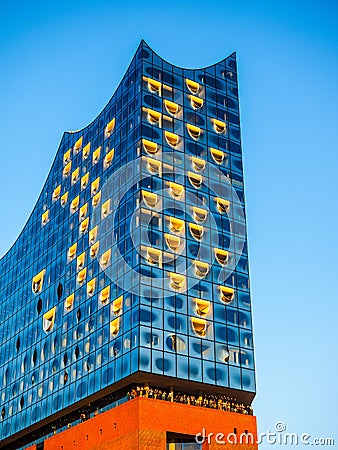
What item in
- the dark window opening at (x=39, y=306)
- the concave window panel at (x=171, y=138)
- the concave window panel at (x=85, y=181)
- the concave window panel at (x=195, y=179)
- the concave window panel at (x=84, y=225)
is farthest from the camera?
the dark window opening at (x=39, y=306)

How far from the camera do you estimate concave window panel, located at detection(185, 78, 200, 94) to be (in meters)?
72.2

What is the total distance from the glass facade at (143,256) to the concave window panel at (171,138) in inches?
5.7

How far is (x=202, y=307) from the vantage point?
62312 millimetres

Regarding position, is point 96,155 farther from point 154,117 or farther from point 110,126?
point 154,117

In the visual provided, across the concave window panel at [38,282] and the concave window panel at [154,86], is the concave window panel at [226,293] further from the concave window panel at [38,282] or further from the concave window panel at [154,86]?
the concave window panel at [38,282]

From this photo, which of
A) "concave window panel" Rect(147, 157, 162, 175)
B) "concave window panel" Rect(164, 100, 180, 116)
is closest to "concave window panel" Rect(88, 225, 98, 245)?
"concave window panel" Rect(147, 157, 162, 175)

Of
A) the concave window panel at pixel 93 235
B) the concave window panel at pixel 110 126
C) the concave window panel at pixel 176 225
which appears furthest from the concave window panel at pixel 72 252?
the concave window panel at pixel 176 225

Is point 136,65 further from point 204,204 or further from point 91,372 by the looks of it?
point 91,372

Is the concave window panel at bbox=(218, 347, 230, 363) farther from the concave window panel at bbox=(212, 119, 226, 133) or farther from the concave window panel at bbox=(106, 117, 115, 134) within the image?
Result: the concave window panel at bbox=(106, 117, 115, 134)

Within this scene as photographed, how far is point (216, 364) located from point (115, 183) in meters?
19.7

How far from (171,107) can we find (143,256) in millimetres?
16886

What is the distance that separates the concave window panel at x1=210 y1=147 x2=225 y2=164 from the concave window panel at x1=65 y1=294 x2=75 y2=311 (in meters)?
19.3

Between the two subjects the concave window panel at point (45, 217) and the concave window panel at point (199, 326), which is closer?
→ the concave window panel at point (199, 326)

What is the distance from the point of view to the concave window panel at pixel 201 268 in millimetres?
63312
